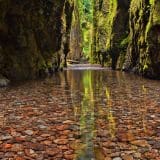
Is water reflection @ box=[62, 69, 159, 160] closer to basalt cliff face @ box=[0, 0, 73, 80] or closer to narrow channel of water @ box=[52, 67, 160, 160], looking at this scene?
narrow channel of water @ box=[52, 67, 160, 160]

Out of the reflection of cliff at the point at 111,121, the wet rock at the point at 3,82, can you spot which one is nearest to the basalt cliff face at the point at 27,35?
the wet rock at the point at 3,82

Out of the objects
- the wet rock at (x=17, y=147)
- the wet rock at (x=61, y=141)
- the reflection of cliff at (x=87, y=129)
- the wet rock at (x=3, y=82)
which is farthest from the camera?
the wet rock at (x=3, y=82)

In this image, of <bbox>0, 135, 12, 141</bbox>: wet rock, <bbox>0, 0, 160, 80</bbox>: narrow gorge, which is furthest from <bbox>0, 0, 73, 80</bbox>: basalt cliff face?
<bbox>0, 135, 12, 141</bbox>: wet rock

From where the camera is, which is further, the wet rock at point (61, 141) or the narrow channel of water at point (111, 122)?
the wet rock at point (61, 141)

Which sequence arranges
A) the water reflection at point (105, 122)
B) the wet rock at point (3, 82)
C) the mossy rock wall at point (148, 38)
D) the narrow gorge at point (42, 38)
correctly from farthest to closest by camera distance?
the mossy rock wall at point (148, 38) < the narrow gorge at point (42, 38) < the wet rock at point (3, 82) < the water reflection at point (105, 122)

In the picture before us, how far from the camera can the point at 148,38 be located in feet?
76.1

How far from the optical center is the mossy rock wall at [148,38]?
2217 cm

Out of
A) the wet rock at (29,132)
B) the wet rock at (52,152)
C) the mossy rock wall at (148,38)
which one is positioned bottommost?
the wet rock at (29,132)

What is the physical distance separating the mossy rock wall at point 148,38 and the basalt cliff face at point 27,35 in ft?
23.5

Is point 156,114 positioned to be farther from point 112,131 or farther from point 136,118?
point 112,131

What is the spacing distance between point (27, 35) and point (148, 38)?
8.61 meters

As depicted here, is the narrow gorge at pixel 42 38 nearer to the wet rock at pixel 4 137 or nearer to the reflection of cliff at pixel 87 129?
the reflection of cliff at pixel 87 129

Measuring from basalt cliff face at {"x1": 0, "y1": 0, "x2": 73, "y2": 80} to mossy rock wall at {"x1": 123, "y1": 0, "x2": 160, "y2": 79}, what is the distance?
716 centimetres

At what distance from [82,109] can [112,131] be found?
9.85ft
